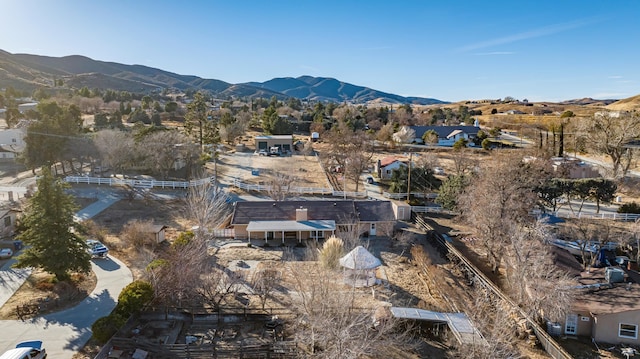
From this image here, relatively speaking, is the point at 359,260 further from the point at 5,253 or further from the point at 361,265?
the point at 5,253

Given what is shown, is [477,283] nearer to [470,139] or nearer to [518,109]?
[470,139]

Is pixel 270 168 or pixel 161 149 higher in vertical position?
pixel 161 149

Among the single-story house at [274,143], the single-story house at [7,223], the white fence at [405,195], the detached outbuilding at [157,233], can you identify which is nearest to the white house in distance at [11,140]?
the single-story house at [7,223]

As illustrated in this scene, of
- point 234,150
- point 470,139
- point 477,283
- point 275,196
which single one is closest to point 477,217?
point 477,283

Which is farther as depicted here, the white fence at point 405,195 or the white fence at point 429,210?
the white fence at point 405,195

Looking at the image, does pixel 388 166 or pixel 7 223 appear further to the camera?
pixel 388 166

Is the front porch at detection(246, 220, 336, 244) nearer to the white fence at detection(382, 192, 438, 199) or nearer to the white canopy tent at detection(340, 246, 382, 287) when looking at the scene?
the white canopy tent at detection(340, 246, 382, 287)

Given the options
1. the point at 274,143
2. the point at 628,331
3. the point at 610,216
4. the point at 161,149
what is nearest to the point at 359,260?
the point at 628,331

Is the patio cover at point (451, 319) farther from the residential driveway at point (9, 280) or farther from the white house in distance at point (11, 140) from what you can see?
the white house in distance at point (11, 140)
